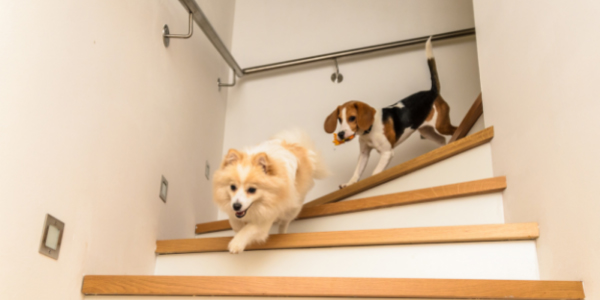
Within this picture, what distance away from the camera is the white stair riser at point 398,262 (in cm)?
153

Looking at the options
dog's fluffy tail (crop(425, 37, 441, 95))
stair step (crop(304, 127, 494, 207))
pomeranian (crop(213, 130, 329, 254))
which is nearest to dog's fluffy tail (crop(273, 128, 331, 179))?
stair step (crop(304, 127, 494, 207))

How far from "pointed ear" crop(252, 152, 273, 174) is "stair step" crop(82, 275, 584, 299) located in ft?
2.06

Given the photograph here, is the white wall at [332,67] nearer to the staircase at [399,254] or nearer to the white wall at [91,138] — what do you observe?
the white wall at [91,138]

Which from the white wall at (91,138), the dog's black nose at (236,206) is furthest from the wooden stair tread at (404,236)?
the white wall at (91,138)

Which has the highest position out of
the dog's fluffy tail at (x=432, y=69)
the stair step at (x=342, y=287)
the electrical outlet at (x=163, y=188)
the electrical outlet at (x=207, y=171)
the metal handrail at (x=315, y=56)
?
the metal handrail at (x=315, y=56)

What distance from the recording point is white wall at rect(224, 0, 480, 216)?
3.35 m

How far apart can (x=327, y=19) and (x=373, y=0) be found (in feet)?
1.31

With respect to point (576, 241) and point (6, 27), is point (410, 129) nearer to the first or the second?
point (576, 241)

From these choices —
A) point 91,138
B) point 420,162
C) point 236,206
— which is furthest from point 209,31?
point 420,162

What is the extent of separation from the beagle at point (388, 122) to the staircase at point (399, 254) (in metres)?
0.58

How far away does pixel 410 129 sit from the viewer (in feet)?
9.77

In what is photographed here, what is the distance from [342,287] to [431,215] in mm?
751

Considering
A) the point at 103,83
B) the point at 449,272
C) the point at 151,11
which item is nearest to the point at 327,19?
the point at 151,11

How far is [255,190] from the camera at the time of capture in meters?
1.96
